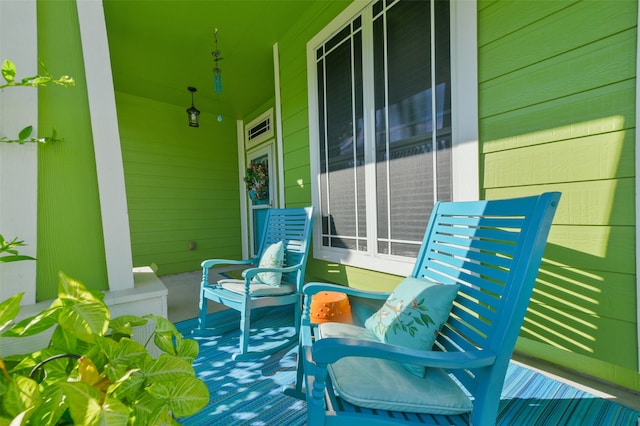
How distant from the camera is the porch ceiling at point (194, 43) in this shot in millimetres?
2457

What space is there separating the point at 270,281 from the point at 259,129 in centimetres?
305

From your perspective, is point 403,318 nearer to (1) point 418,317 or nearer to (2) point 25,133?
(1) point 418,317

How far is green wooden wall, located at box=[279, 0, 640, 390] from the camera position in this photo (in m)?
1.12

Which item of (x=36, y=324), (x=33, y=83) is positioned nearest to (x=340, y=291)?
(x=36, y=324)

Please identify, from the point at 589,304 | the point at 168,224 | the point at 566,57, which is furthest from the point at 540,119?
the point at 168,224

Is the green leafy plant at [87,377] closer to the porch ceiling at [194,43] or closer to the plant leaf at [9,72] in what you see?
the plant leaf at [9,72]

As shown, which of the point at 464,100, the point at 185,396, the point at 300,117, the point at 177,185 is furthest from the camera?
the point at 177,185

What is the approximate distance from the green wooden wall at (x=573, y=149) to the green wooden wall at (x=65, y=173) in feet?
6.20

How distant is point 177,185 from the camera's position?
14.3ft

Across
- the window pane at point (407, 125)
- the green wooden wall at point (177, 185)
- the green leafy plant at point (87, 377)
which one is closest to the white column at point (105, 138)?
the green leafy plant at point (87, 377)

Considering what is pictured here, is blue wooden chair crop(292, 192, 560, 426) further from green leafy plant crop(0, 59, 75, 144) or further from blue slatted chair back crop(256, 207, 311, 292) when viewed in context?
blue slatted chair back crop(256, 207, 311, 292)

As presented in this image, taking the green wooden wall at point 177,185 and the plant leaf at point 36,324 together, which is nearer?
the plant leaf at point 36,324

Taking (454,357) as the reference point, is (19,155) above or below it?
above

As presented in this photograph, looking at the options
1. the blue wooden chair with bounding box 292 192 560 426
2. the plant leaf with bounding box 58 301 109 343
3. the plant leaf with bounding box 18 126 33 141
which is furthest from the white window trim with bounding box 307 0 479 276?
the plant leaf with bounding box 18 126 33 141
